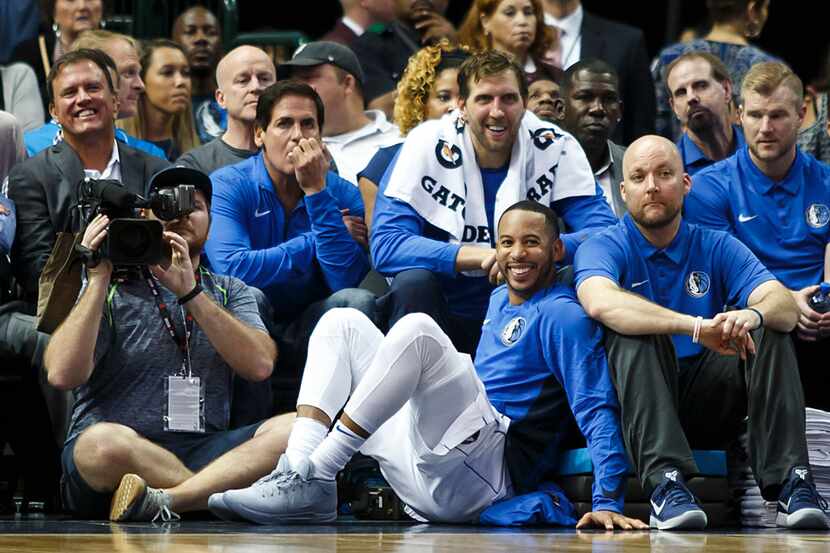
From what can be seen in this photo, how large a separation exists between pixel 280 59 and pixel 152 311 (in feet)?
10.4

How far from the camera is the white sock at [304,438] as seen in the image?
4.78 meters

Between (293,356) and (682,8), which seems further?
(682,8)

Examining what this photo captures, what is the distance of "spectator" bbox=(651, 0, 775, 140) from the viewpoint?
7.31 meters

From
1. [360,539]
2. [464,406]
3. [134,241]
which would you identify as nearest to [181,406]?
[134,241]

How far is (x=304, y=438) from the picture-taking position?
4.82 meters

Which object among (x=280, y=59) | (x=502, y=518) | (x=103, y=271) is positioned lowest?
(x=502, y=518)

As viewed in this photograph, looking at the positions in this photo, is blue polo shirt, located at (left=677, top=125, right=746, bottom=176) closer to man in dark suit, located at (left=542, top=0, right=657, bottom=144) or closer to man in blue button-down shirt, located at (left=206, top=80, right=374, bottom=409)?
man in dark suit, located at (left=542, top=0, right=657, bottom=144)

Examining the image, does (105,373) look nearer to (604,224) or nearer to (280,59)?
(604,224)

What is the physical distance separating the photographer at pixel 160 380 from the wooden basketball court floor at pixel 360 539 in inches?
8.4

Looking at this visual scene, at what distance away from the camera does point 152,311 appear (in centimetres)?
512

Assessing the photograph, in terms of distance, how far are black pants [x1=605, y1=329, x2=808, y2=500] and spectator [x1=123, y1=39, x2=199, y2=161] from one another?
278 cm

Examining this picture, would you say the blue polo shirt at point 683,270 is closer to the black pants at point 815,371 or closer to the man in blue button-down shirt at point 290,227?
the black pants at point 815,371

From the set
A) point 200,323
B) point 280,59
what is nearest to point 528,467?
point 200,323

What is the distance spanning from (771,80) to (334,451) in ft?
7.11
